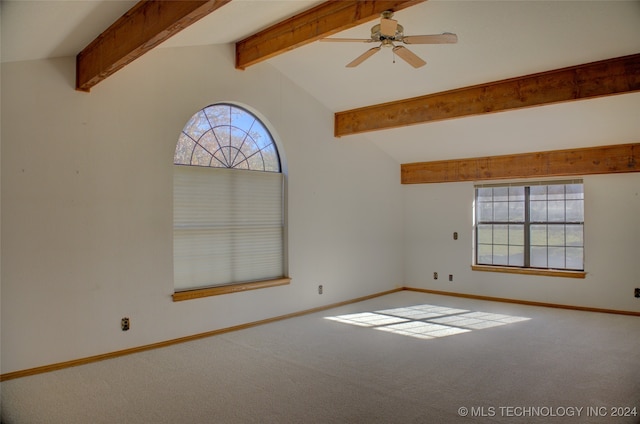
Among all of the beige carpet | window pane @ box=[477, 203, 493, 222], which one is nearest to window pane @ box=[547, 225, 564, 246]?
window pane @ box=[477, 203, 493, 222]

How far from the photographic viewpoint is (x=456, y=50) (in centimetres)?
428

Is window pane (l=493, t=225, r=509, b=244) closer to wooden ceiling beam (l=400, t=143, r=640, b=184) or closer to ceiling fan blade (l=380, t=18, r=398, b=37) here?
wooden ceiling beam (l=400, t=143, r=640, b=184)

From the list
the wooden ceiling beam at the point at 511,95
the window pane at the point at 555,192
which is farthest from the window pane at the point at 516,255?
the wooden ceiling beam at the point at 511,95

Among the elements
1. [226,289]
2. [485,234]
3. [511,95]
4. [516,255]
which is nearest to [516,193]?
[485,234]

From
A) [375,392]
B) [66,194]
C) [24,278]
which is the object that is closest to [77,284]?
[24,278]

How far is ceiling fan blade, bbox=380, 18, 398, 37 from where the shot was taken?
3088mm

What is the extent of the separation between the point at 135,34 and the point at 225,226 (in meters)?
2.50

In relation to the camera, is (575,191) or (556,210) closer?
(575,191)

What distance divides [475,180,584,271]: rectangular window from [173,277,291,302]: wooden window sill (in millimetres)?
3512

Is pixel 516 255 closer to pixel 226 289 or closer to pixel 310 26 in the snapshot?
pixel 226 289

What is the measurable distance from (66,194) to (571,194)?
6362 millimetres

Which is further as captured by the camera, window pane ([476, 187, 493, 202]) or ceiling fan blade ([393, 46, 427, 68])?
window pane ([476, 187, 493, 202])

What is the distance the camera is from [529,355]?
407cm

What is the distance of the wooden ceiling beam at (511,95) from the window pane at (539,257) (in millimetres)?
2745
